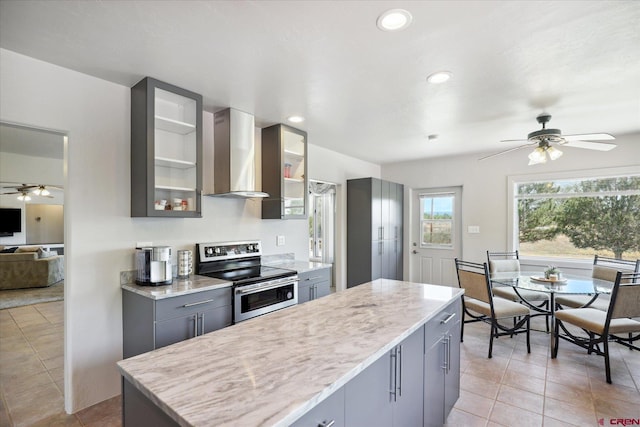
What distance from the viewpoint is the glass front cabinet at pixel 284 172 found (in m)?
3.53

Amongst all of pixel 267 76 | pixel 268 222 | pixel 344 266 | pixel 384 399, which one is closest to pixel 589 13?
pixel 267 76

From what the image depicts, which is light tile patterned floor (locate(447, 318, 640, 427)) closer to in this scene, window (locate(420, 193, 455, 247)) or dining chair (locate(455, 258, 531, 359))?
dining chair (locate(455, 258, 531, 359))

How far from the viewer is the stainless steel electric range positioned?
2.69 m

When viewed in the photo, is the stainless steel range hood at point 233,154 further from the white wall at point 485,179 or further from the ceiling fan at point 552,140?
the white wall at point 485,179

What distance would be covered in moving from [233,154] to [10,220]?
27.4 feet

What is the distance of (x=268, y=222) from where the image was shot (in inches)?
151

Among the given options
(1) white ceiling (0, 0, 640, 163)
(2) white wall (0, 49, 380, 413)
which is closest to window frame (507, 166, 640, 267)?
(1) white ceiling (0, 0, 640, 163)

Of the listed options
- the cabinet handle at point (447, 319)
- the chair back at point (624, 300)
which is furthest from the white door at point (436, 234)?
the cabinet handle at point (447, 319)

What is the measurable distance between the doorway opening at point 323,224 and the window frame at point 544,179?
2.76 m

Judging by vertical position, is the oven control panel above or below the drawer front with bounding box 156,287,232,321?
above

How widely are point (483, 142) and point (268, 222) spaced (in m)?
3.19

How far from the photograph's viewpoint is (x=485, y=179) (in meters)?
5.11

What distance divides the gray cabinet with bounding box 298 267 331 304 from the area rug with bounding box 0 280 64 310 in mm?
4732

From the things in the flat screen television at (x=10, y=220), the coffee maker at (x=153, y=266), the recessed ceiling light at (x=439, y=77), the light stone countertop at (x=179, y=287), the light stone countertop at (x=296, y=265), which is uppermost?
the recessed ceiling light at (x=439, y=77)
